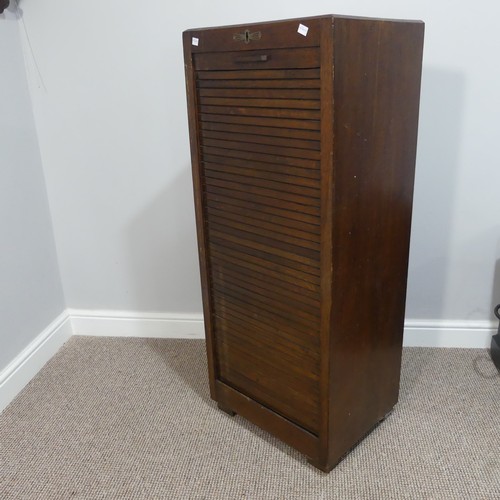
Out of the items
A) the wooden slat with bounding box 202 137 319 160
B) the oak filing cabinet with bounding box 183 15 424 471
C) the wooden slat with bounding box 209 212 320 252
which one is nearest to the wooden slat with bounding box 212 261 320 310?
the oak filing cabinet with bounding box 183 15 424 471

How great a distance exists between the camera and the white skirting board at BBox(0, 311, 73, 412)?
180 centimetres

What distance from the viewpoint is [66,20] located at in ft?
5.94

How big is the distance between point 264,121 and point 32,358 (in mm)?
1289

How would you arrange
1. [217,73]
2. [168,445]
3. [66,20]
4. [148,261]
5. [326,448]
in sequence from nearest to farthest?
1. [217,73]
2. [326,448]
3. [168,445]
4. [66,20]
5. [148,261]

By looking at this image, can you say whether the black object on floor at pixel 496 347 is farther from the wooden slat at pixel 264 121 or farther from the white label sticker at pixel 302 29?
the white label sticker at pixel 302 29

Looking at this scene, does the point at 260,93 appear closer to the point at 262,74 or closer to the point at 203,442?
the point at 262,74

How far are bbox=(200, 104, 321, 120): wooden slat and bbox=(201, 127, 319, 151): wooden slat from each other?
0.04 m

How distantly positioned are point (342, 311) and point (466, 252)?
2.65 ft

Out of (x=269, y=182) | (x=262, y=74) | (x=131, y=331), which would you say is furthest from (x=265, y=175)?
(x=131, y=331)

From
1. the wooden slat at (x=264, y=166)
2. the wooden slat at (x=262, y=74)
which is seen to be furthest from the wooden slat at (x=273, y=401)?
the wooden slat at (x=262, y=74)

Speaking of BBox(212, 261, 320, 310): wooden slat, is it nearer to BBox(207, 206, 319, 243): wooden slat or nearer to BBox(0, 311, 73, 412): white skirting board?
BBox(207, 206, 319, 243): wooden slat

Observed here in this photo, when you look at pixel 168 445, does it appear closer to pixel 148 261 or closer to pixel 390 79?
pixel 148 261

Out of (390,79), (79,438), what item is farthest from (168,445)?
(390,79)

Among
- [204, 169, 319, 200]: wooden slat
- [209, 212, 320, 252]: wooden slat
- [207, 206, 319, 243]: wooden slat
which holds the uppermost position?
[204, 169, 319, 200]: wooden slat
